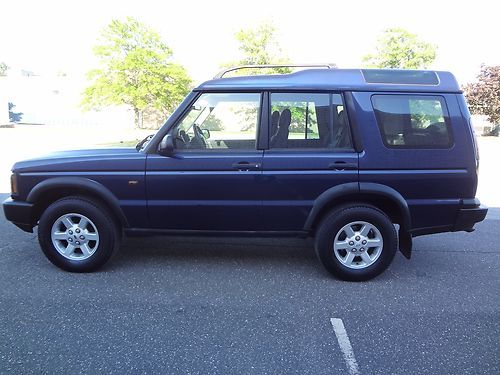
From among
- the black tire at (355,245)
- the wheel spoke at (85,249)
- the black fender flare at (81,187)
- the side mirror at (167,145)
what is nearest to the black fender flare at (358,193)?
the black tire at (355,245)

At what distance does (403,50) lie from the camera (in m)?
27.0

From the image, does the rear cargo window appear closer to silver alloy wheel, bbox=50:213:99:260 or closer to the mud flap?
the mud flap

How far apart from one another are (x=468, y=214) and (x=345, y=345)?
1.96 metres

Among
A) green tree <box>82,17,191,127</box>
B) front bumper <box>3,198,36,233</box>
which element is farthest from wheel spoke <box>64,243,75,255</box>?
green tree <box>82,17,191,127</box>

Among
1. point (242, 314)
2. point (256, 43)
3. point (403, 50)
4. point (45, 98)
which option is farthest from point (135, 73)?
point (45, 98)

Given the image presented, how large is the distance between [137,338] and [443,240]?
4.21 metres

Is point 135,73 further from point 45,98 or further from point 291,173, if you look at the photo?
point 45,98

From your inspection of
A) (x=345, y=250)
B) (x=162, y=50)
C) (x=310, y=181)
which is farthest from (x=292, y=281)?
(x=162, y=50)

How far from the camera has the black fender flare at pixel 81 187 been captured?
13.4 feet

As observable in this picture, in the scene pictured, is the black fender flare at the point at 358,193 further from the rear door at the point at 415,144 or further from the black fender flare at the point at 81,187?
the black fender flare at the point at 81,187

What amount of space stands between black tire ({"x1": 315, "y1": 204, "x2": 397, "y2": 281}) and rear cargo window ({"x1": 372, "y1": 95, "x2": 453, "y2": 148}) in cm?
70

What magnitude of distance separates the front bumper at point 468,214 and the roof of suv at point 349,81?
41.7 inches

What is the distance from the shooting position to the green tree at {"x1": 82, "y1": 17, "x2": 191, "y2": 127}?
25.9 meters

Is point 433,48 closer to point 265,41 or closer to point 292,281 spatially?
point 265,41
